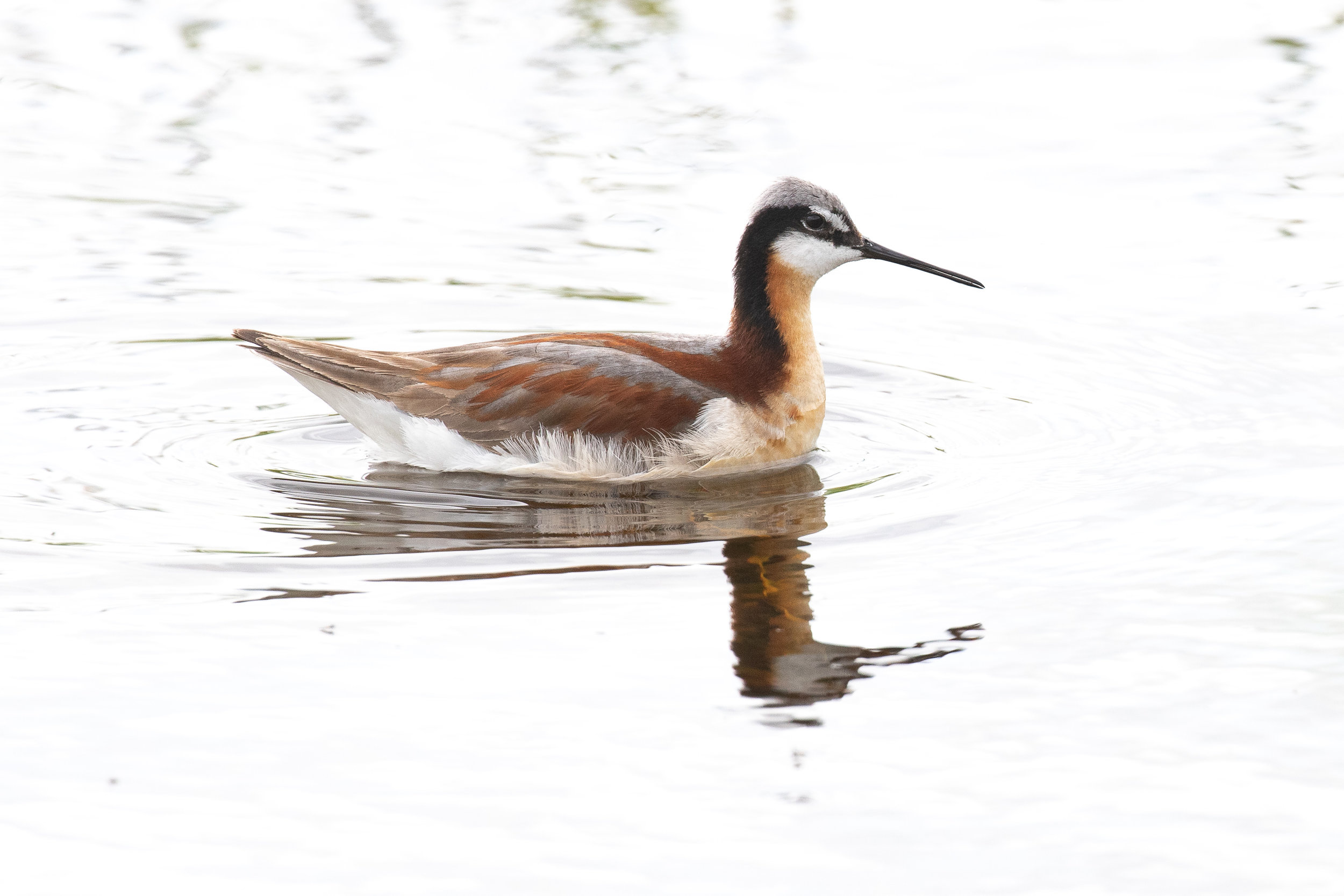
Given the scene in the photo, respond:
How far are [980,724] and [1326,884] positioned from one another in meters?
1.31

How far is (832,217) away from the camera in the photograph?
9.82 m

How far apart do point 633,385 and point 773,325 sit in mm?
925

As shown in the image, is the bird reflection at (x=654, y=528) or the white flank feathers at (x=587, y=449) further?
the white flank feathers at (x=587, y=449)

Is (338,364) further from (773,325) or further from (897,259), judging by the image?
(897,259)

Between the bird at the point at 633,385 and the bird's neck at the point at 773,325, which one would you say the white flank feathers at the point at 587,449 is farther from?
the bird's neck at the point at 773,325

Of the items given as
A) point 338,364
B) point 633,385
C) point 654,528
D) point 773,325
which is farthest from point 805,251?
point 338,364

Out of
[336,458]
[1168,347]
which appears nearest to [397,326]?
[336,458]

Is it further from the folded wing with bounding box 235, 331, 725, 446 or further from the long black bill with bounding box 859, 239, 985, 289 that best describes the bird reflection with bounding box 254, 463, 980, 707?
the long black bill with bounding box 859, 239, 985, 289

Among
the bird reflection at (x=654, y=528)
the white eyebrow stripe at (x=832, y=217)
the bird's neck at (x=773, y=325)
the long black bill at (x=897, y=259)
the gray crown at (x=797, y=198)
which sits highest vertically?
the gray crown at (x=797, y=198)

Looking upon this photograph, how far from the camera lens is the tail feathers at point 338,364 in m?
9.64

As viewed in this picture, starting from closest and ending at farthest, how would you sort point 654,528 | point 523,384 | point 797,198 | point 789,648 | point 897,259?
point 789,648 < point 654,528 < point 523,384 < point 797,198 < point 897,259

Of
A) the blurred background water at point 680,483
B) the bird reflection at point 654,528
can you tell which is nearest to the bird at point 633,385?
the bird reflection at point 654,528

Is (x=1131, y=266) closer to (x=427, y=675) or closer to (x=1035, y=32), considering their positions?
(x=1035, y=32)

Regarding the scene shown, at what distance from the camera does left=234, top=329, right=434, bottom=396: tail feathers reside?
964 cm
